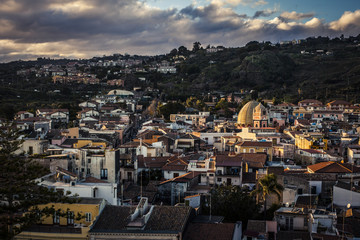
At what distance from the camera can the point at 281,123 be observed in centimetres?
5525

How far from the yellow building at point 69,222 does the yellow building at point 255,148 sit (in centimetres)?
2038

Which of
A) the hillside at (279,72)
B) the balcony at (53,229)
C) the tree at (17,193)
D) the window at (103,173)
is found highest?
the hillside at (279,72)

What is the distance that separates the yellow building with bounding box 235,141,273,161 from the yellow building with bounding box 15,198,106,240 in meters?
20.4

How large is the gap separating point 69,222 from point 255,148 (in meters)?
21.2

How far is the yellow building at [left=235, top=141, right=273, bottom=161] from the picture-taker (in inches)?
1335

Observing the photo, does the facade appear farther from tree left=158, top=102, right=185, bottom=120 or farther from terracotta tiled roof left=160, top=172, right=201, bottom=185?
terracotta tiled roof left=160, top=172, right=201, bottom=185

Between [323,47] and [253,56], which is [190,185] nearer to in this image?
[253,56]

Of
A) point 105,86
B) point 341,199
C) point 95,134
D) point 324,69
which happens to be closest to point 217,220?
point 341,199

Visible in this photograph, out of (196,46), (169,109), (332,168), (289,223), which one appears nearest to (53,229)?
(289,223)

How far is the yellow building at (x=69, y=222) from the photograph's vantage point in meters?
14.4

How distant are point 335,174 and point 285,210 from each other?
676 cm

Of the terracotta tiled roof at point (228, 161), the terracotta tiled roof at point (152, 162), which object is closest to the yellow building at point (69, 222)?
the terracotta tiled roof at point (228, 161)

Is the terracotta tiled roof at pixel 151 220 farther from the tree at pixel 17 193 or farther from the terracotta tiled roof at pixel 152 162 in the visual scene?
the terracotta tiled roof at pixel 152 162

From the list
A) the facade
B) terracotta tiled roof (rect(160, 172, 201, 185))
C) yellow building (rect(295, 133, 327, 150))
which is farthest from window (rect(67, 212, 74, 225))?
the facade
